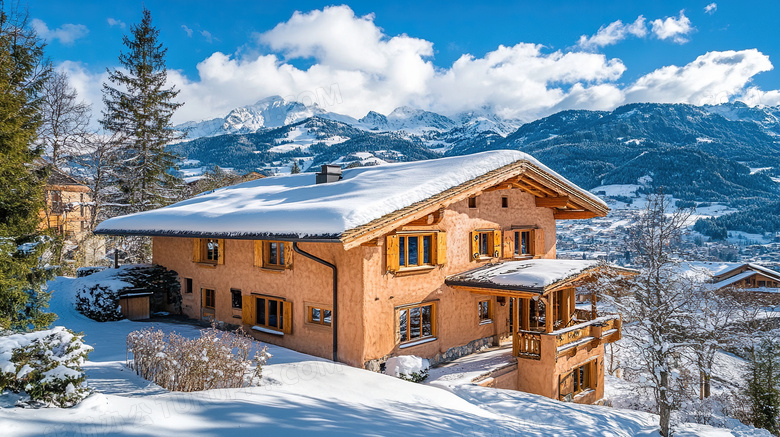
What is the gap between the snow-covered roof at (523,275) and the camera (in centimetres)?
1200

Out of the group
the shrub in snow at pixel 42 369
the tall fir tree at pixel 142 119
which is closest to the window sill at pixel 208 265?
the shrub in snow at pixel 42 369

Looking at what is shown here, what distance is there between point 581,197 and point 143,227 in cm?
1576

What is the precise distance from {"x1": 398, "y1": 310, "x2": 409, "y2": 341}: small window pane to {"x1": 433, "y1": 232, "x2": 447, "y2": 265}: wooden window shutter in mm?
1762

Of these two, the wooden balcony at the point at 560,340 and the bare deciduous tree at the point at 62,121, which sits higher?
the bare deciduous tree at the point at 62,121

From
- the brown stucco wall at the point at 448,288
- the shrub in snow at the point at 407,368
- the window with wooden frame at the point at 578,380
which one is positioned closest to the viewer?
the shrub in snow at the point at 407,368

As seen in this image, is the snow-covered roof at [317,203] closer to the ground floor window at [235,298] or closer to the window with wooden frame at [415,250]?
the window with wooden frame at [415,250]

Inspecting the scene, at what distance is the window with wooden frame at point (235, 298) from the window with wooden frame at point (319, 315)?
3164mm

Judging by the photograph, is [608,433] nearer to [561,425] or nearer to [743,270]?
[561,425]

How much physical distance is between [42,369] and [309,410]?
3.43 metres

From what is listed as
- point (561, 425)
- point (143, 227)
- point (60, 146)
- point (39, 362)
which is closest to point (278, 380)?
point (39, 362)

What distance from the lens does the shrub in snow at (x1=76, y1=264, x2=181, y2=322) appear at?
48.2 feet

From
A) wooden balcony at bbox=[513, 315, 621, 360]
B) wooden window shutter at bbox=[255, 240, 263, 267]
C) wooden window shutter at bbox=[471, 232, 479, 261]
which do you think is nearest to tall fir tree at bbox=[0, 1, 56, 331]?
wooden window shutter at bbox=[255, 240, 263, 267]

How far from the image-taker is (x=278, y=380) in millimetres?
8422

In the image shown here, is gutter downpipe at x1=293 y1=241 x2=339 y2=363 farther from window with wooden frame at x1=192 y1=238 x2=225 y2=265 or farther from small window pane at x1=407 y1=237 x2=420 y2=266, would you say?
window with wooden frame at x1=192 y1=238 x2=225 y2=265
